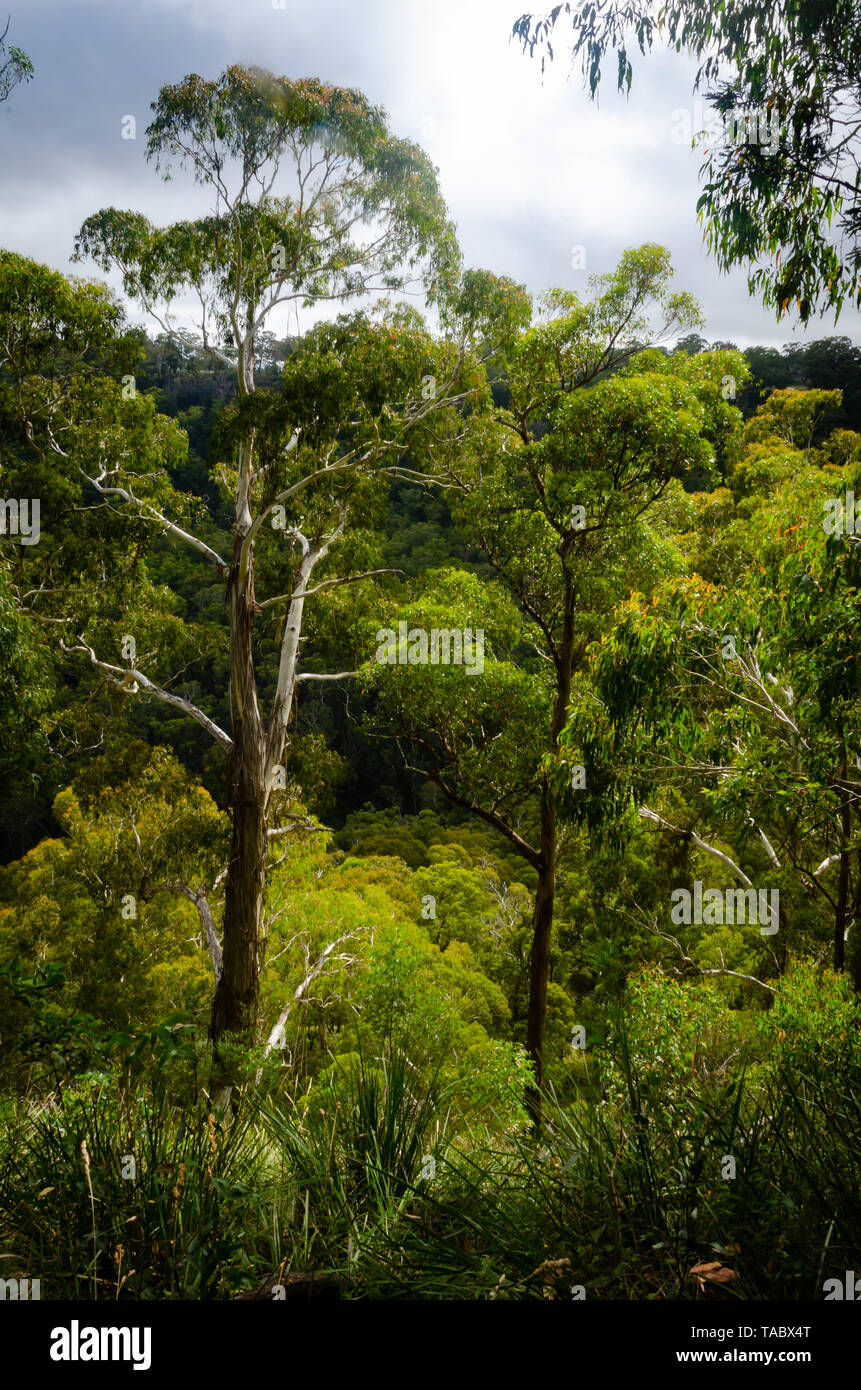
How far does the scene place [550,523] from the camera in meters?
8.17

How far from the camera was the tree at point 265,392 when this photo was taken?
7844 mm

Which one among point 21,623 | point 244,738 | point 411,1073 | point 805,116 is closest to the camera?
point 411,1073

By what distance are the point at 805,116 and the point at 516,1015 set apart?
1617cm

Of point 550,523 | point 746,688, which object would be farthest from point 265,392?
point 746,688

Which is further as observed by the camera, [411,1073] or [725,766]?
[725,766]

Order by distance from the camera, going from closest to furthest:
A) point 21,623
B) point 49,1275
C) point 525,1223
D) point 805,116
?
1. point 49,1275
2. point 525,1223
3. point 805,116
4. point 21,623

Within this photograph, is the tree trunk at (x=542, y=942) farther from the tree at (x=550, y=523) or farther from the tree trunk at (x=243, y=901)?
the tree trunk at (x=243, y=901)

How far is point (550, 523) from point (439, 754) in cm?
263

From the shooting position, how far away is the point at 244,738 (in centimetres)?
824

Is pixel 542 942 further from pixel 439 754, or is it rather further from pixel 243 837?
pixel 243 837
